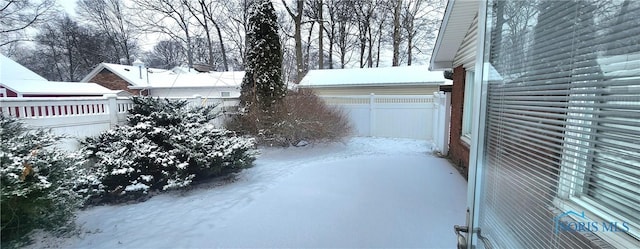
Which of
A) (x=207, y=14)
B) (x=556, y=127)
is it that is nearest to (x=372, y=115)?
(x=556, y=127)

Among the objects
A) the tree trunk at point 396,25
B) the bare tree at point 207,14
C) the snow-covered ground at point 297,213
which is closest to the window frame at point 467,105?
the snow-covered ground at point 297,213

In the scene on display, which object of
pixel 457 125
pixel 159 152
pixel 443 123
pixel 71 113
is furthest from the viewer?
pixel 443 123

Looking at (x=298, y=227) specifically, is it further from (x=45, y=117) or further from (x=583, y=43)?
(x=45, y=117)

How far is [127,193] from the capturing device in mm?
3830

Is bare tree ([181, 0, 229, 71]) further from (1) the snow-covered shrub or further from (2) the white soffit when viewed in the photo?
(1) the snow-covered shrub

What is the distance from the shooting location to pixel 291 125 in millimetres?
6895

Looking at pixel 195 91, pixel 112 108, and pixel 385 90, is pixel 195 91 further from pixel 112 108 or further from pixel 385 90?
Answer: pixel 112 108

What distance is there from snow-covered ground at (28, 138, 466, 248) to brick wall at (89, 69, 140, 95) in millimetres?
16336

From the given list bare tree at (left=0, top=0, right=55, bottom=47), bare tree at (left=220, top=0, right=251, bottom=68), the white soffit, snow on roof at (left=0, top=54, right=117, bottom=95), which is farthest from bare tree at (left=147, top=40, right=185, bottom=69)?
the white soffit

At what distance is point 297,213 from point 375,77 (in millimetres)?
10068

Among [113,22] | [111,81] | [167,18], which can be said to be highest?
[113,22]

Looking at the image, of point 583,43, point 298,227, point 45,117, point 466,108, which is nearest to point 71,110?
point 45,117

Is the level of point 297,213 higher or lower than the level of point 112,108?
lower

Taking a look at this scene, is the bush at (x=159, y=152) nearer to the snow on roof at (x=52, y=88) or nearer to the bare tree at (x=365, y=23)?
the snow on roof at (x=52, y=88)
